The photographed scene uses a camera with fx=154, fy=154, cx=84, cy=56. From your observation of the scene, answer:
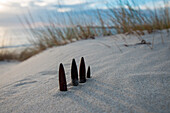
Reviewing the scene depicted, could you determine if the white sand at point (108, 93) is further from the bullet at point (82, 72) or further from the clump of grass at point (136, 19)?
the clump of grass at point (136, 19)

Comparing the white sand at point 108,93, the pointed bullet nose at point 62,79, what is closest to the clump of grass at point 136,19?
the white sand at point 108,93

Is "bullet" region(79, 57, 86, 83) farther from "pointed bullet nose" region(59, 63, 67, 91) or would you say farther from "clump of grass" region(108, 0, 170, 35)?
"clump of grass" region(108, 0, 170, 35)

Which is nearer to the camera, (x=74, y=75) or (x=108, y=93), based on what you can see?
(x=108, y=93)

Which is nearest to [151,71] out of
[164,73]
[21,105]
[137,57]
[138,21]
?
[164,73]

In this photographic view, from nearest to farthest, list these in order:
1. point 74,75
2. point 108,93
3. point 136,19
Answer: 1. point 108,93
2. point 74,75
3. point 136,19

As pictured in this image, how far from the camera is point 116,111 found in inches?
37.1

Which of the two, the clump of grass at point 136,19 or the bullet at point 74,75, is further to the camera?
the clump of grass at point 136,19

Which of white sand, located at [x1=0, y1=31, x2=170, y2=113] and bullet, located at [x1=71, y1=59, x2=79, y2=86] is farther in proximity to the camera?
bullet, located at [x1=71, y1=59, x2=79, y2=86]

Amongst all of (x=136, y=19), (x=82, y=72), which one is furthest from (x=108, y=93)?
(x=136, y=19)

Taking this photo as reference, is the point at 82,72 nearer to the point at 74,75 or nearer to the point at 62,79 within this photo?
the point at 74,75

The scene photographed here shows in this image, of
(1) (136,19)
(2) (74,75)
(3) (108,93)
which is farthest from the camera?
(1) (136,19)

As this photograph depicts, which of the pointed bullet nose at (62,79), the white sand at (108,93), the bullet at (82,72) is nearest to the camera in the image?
the white sand at (108,93)

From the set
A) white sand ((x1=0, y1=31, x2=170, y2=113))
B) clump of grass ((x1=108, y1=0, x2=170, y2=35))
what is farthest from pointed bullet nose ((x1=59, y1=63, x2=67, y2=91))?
clump of grass ((x1=108, y1=0, x2=170, y2=35))

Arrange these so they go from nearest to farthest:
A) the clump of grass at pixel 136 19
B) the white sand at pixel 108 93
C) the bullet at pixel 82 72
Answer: the white sand at pixel 108 93
the bullet at pixel 82 72
the clump of grass at pixel 136 19
